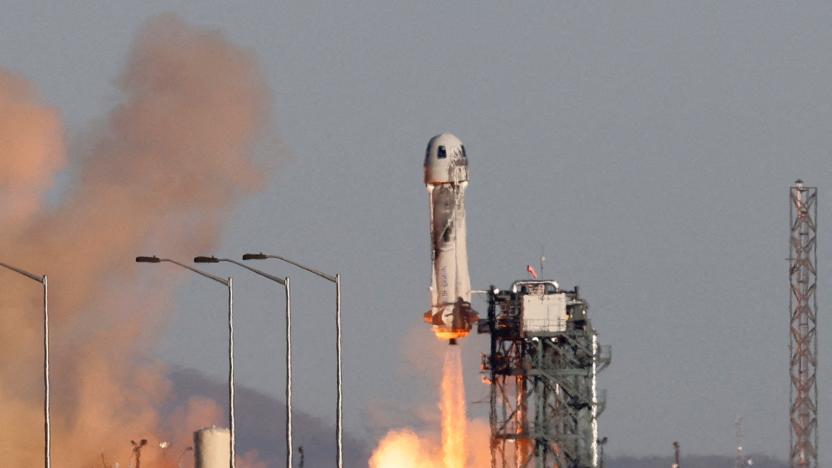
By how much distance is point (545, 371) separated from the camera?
644 feet

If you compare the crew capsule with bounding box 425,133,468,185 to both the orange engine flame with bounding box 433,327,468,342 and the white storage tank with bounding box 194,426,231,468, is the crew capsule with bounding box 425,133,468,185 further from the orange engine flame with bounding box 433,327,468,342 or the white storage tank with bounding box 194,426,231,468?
the white storage tank with bounding box 194,426,231,468

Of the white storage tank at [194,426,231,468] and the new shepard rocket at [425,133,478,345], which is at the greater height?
the new shepard rocket at [425,133,478,345]

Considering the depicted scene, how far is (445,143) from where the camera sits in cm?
19462

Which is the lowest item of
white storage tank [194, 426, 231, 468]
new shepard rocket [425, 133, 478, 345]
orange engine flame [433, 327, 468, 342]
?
white storage tank [194, 426, 231, 468]

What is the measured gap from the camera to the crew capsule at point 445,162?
7618 inches

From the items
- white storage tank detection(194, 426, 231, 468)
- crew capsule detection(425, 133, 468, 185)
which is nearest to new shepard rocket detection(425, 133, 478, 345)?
crew capsule detection(425, 133, 468, 185)

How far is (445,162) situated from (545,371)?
16.9 metres

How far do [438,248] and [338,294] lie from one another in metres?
63.5

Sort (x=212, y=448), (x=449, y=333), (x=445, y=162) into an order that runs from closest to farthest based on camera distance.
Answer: (x=212, y=448) → (x=445, y=162) → (x=449, y=333)

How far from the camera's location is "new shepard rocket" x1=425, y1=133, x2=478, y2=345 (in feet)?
636

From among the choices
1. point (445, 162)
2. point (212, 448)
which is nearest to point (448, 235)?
point (445, 162)

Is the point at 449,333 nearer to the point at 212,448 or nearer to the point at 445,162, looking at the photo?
the point at 445,162

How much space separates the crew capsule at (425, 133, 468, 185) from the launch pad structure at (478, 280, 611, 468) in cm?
1037

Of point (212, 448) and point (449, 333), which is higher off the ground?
point (449, 333)
